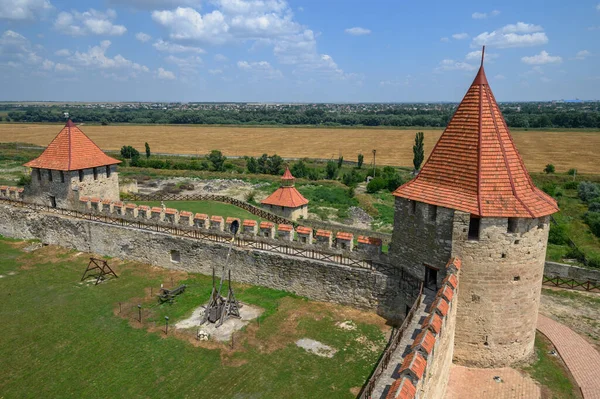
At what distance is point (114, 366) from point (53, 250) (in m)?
11.2

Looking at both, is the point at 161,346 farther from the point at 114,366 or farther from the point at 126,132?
the point at 126,132

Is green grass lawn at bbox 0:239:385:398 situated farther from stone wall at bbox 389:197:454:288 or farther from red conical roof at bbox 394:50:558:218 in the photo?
red conical roof at bbox 394:50:558:218

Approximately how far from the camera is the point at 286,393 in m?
10.8

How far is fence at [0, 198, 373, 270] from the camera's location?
596 inches

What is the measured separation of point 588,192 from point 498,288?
39117 millimetres

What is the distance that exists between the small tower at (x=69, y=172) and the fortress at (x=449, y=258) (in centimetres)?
805

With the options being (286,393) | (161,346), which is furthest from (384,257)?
(161,346)

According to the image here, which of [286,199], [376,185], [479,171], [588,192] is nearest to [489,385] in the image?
[479,171]

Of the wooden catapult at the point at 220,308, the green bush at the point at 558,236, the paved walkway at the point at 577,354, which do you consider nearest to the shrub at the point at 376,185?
the green bush at the point at 558,236

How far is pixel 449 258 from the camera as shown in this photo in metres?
11.5

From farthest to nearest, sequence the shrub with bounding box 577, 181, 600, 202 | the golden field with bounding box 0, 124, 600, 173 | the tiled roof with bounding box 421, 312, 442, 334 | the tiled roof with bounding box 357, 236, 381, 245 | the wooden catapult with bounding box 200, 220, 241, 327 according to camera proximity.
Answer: the golden field with bounding box 0, 124, 600, 173
the shrub with bounding box 577, 181, 600, 202
the tiled roof with bounding box 357, 236, 381, 245
the wooden catapult with bounding box 200, 220, 241, 327
the tiled roof with bounding box 421, 312, 442, 334

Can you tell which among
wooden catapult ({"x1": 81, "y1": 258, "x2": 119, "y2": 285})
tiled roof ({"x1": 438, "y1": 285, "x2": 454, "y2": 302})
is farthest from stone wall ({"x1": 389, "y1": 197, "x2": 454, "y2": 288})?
wooden catapult ({"x1": 81, "y1": 258, "x2": 119, "y2": 285})

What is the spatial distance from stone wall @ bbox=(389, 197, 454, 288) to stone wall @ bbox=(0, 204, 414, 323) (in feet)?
2.86

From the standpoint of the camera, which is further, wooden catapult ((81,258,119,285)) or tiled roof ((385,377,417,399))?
wooden catapult ((81,258,119,285))
